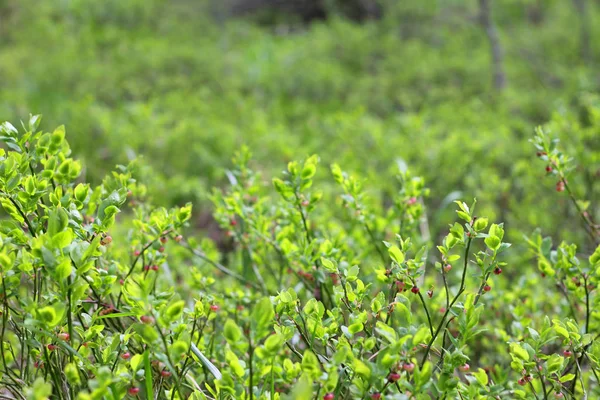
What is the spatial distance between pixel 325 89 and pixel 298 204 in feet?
16.5

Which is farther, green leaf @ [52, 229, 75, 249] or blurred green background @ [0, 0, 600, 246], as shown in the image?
blurred green background @ [0, 0, 600, 246]

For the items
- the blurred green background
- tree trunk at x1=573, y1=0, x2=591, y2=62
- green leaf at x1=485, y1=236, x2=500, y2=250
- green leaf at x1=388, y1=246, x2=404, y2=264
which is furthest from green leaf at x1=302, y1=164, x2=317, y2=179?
tree trunk at x1=573, y1=0, x2=591, y2=62

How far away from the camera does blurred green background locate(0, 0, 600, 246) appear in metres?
3.43

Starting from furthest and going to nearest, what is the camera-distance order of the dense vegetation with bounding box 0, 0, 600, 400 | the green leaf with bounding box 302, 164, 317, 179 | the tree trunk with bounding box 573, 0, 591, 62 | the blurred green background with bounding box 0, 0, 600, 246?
the tree trunk with bounding box 573, 0, 591, 62 → the blurred green background with bounding box 0, 0, 600, 246 → the green leaf with bounding box 302, 164, 317, 179 → the dense vegetation with bounding box 0, 0, 600, 400

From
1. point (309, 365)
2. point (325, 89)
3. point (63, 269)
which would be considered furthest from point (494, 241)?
point (325, 89)

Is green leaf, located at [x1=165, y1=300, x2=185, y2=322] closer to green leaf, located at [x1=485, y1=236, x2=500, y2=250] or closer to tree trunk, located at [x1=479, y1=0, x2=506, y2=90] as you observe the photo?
green leaf, located at [x1=485, y1=236, x2=500, y2=250]

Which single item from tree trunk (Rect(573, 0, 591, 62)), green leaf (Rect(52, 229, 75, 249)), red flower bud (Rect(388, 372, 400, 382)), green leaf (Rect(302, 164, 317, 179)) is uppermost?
green leaf (Rect(52, 229, 75, 249))

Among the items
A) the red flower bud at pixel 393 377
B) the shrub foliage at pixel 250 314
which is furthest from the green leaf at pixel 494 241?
the red flower bud at pixel 393 377

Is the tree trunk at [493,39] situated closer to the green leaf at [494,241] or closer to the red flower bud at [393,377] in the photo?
the green leaf at [494,241]

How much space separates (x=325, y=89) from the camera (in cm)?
640

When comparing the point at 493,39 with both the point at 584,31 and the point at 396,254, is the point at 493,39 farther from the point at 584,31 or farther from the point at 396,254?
the point at 396,254

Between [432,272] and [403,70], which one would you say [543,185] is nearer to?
[432,272]

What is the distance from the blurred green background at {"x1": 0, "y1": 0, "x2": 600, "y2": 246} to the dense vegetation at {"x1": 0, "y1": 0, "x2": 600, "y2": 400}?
0.09 feet

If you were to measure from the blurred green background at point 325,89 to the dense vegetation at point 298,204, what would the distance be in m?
0.03
